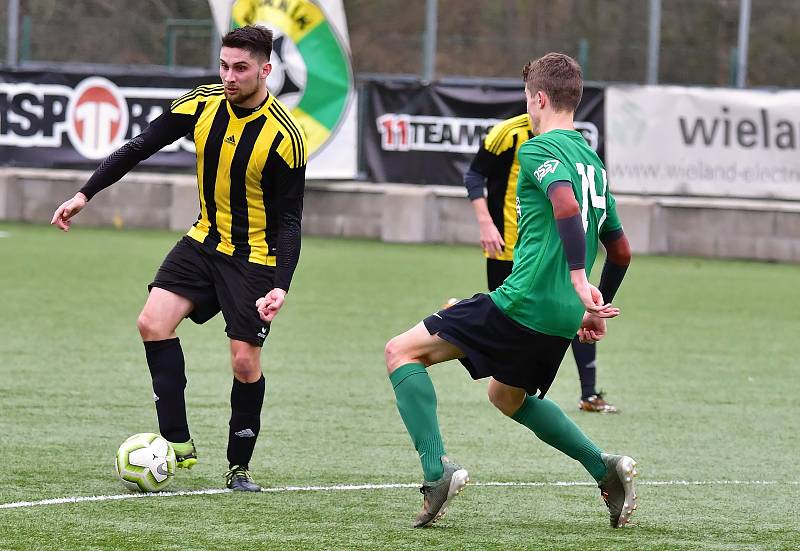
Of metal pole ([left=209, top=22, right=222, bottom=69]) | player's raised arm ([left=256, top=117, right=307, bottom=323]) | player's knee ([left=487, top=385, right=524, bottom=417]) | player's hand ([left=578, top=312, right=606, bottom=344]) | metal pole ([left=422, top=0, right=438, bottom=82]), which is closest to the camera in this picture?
player's hand ([left=578, top=312, right=606, bottom=344])

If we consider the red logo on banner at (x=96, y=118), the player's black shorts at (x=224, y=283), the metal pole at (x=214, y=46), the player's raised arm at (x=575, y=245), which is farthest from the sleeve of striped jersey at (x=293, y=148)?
the red logo on banner at (x=96, y=118)

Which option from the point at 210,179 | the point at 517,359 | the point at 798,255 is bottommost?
the point at 798,255

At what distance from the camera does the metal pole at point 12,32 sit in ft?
63.1

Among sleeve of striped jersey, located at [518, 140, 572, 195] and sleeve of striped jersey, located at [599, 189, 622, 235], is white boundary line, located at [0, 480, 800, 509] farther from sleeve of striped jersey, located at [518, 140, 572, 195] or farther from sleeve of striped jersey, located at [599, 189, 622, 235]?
sleeve of striped jersey, located at [518, 140, 572, 195]

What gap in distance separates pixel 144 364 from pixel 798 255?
10467 mm

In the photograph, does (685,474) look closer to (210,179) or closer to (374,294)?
(210,179)

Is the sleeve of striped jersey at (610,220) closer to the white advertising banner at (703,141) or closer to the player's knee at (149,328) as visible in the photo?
the player's knee at (149,328)

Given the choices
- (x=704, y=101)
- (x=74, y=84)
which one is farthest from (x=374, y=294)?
(x=74, y=84)

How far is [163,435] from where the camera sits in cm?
593

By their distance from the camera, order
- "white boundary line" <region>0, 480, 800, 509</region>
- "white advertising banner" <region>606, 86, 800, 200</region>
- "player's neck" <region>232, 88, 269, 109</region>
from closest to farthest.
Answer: "white boundary line" <region>0, 480, 800, 509</region> → "player's neck" <region>232, 88, 269, 109</region> → "white advertising banner" <region>606, 86, 800, 200</region>

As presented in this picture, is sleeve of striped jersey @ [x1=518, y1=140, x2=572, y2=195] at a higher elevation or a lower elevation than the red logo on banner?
higher

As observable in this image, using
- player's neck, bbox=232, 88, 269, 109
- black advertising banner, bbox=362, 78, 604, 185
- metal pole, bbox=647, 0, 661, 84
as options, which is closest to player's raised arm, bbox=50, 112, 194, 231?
player's neck, bbox=232, 88, 269, 109

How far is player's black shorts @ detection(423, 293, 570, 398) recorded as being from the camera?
5.08m

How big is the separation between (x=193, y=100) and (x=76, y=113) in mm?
13647
